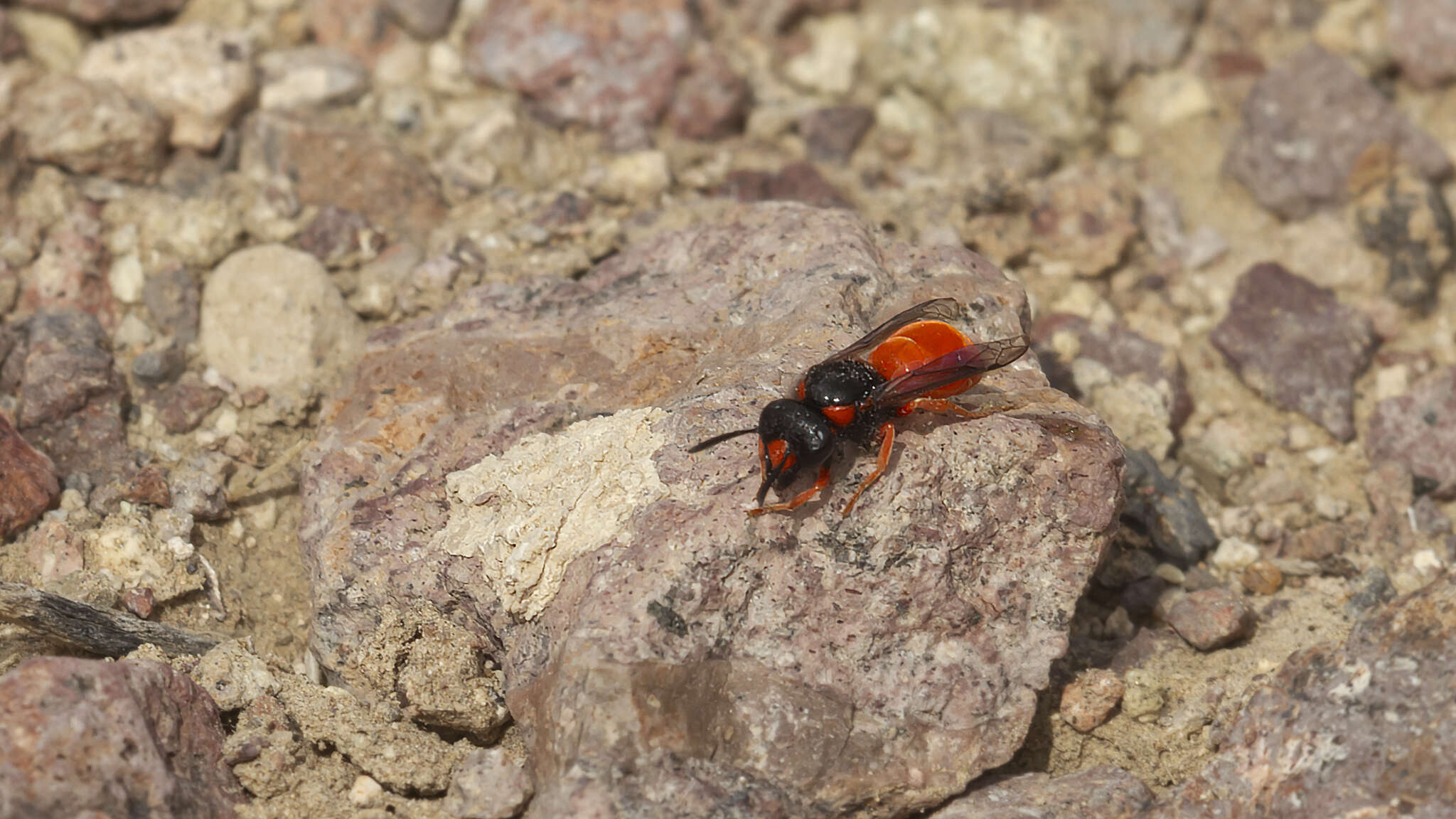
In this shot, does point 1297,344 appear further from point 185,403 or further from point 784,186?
point 185,403

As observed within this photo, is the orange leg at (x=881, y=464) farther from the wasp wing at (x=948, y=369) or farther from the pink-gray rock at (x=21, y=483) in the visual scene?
the pink-gray rock at (x=21, y=483)

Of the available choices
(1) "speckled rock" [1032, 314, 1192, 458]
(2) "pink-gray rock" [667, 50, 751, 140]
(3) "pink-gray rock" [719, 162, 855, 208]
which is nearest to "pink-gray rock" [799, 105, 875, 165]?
(3) "pink-gray rock" [719, 162, 855, 208]

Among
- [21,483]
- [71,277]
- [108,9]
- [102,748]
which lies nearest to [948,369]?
[102,748]

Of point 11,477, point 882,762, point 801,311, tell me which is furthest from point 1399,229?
point 11,477

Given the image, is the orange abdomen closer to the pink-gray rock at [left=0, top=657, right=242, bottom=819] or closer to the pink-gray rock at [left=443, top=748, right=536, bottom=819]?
the pink-gray rock at [left=443, top=748, right=536, bottom=819]

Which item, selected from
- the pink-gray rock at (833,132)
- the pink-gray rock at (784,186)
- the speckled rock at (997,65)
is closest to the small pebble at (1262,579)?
the pink-gray rock at (784,186)

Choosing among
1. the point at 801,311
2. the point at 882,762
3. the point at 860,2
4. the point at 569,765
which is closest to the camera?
the point at 569,765

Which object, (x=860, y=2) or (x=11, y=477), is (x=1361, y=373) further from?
(x=11, y=477)
